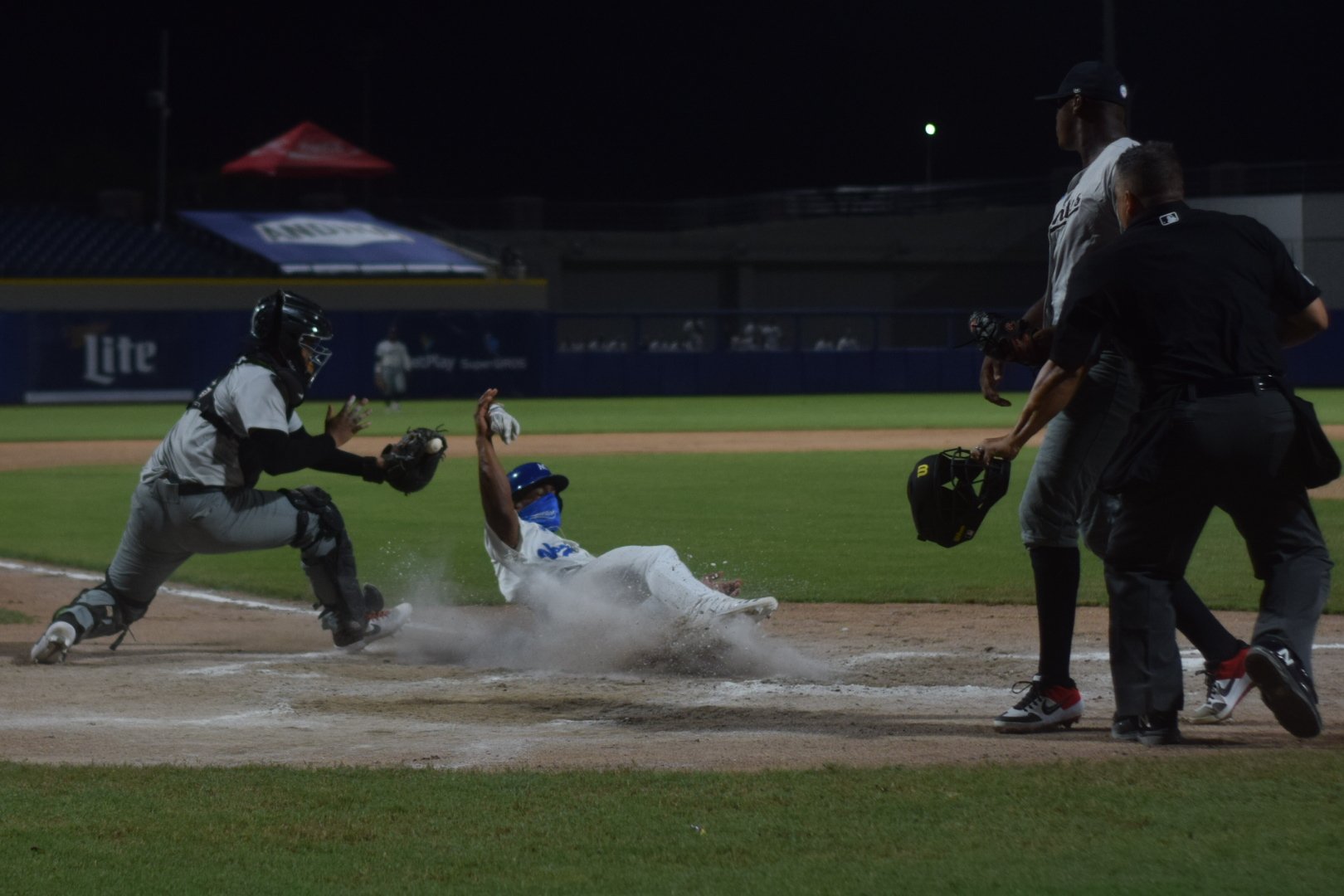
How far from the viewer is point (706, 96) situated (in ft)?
167

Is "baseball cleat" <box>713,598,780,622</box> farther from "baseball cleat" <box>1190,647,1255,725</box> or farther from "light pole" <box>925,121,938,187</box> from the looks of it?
"light pole" <box>925,121,938,187</box>

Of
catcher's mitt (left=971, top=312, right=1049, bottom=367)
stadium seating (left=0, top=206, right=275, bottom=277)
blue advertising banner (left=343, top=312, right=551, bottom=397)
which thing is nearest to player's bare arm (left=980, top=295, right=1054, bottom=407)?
catcher's mitt (left=971, top=312, right=1049, bottom=367)

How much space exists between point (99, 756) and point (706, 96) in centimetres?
4739

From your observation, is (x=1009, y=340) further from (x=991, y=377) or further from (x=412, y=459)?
(x=412, y=459)

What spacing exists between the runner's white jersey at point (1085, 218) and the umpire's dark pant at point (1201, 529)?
70cm

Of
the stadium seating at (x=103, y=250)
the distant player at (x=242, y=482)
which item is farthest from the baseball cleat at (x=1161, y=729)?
the stadium seating at (x=103, y=250)

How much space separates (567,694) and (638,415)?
23381 millimetres

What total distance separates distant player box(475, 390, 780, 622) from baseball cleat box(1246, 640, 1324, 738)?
1984 millimetres

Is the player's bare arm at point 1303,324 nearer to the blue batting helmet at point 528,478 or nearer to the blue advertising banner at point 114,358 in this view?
the blue batting helmet at point 528,478

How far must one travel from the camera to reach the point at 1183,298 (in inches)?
178

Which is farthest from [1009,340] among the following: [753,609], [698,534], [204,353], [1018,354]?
[204,353]

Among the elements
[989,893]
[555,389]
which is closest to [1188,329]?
[989,893]

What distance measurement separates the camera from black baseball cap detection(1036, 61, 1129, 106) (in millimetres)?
5160

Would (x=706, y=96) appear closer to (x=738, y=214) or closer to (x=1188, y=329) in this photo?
(x=738, y=214)
